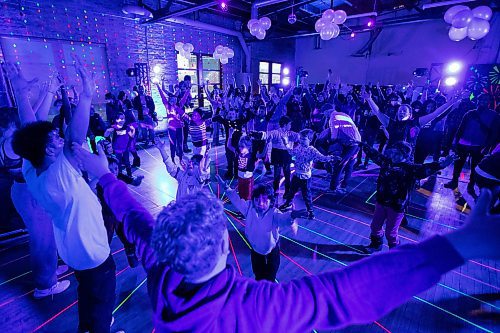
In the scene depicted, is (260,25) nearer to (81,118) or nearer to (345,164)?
(345,164)

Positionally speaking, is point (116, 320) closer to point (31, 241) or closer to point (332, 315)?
point (31, 241)

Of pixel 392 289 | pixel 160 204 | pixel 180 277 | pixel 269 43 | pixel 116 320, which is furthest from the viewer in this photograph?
pixel 269 43

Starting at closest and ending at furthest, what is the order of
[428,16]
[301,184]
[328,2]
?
[301,184]
[428,16]
[328,2]

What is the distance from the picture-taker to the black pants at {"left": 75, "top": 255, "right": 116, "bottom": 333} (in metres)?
1.90

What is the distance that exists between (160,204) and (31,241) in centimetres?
251

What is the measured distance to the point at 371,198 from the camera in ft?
18.5

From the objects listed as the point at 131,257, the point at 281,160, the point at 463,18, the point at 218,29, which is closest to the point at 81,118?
the point at 131,257

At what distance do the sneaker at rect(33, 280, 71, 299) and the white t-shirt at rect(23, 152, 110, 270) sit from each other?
5.50ft

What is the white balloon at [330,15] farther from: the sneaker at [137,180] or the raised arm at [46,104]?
the raised arm at [46,104]

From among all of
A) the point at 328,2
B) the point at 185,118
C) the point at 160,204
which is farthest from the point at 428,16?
the point at 160,204

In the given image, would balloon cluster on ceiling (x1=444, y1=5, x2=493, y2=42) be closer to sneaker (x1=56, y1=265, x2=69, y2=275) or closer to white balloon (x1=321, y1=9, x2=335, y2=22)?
white balloon (x1=321, y1=9, x2=335, y2=22)

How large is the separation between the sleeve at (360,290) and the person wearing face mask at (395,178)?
284 cm

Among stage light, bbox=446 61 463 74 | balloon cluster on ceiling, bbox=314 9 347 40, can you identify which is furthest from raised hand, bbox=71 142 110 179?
stage light, bbox=446 61 463 74

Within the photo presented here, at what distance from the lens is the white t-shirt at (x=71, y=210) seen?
5.69ft
